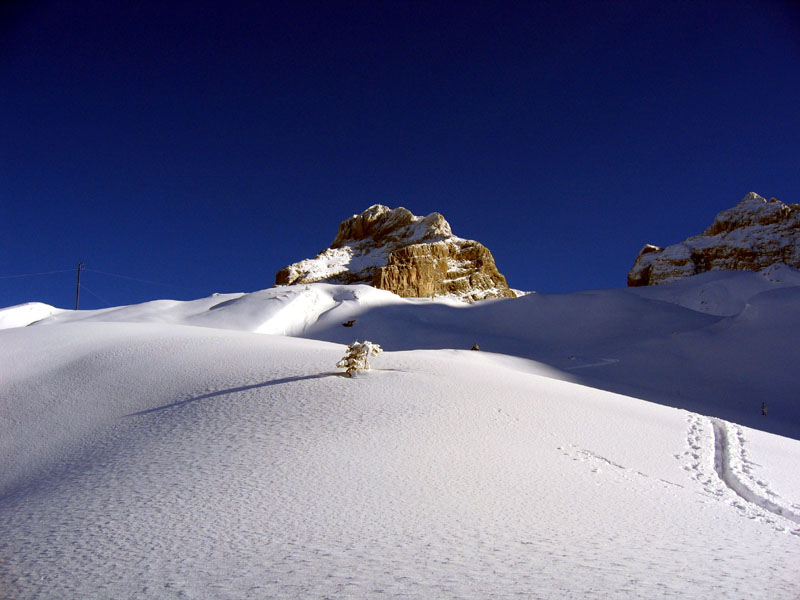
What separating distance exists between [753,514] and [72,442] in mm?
6055

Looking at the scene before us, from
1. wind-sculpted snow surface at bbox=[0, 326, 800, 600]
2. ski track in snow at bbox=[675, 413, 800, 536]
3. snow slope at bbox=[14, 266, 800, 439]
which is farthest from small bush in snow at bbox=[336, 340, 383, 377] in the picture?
snow slope at bbox=[14, 266, 800, 439]

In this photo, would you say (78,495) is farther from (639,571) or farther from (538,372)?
(538,372)

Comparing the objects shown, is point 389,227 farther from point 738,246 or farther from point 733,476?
point 733,476

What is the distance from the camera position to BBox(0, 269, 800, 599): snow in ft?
6.83

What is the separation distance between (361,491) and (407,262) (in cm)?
4500

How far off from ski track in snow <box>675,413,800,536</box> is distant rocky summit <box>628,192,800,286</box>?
59330 millimetres

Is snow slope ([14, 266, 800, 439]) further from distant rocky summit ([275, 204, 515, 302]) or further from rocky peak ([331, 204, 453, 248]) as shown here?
rocky peak ([331, 204, 453, 248])

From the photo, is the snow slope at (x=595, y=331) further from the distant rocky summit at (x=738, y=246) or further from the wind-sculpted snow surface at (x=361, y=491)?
the distant rocky summit at (x=738, y=246)

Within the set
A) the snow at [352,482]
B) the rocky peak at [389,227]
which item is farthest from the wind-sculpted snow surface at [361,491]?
the rocky peak at [389,227]

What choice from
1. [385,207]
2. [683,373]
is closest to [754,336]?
[683,373]

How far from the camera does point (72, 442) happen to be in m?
4.57

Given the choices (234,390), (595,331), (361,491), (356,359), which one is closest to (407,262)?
(595,331)

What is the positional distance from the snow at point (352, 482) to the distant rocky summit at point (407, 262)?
124 ft

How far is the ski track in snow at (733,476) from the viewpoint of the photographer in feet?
11.0
